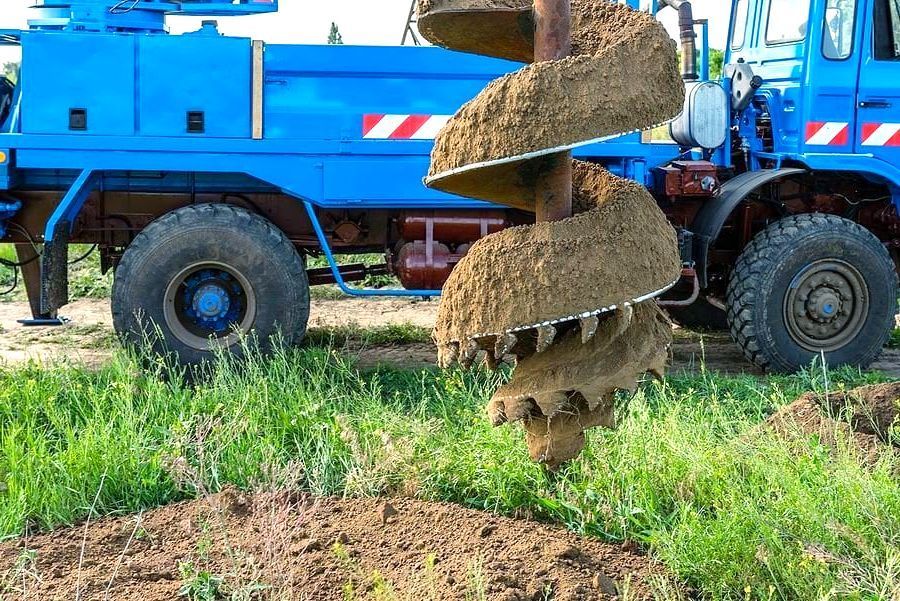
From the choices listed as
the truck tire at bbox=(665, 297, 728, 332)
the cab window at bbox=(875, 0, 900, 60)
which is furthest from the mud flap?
the cab window at bbox=(875, 0, 900, 60)

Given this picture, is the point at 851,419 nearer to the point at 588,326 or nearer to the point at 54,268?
the point at 588,326

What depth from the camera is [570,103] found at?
106 inches

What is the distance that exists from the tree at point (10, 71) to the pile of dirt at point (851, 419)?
4925 millimetres

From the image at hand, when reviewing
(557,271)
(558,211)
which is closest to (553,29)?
(558,211)

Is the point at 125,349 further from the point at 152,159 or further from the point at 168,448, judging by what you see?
the point at 168,448

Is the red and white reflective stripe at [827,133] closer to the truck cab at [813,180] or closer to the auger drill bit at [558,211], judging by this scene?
the truck cab at [813,180]

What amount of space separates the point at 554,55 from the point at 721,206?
13.5ft

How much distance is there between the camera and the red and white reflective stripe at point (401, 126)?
6336 millimetres

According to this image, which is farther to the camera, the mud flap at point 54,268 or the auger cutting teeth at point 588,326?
the mud flap at point 54,268

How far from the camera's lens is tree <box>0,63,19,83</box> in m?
6.55

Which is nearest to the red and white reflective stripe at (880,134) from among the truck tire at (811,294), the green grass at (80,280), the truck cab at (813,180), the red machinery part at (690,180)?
the truck cab at (813,180)

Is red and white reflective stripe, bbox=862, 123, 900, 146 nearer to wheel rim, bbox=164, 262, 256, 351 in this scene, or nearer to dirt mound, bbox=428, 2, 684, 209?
wheel rim, bbox=164, 262, 256, 351

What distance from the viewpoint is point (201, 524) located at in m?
3.48

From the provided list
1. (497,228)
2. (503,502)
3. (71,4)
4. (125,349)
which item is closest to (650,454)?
(503,502)
